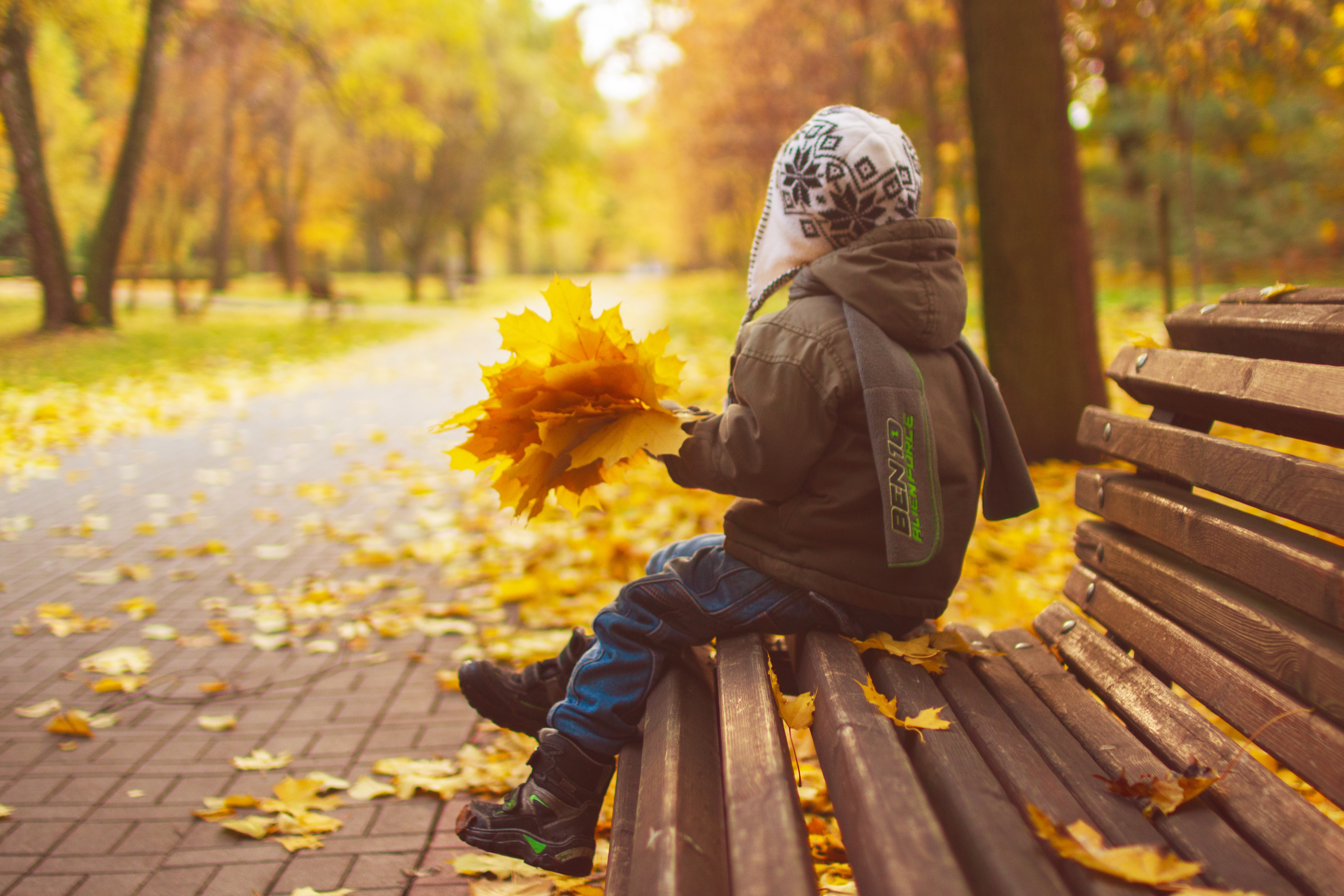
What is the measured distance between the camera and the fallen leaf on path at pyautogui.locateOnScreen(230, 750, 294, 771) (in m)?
2.91

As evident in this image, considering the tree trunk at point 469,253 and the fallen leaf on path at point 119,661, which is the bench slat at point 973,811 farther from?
the tree trunk at point 469,253

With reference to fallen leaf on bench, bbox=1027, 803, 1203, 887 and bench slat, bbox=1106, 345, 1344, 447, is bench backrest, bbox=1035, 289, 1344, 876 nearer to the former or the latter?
bench slat, bbox=1106, 345, 1344, 447

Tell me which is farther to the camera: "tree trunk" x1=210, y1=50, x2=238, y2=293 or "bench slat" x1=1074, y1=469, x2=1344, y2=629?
"tree trunk" x1=210, y1=50, x2=238, y2=293

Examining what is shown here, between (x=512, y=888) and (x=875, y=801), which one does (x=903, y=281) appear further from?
(x=512, y=888)

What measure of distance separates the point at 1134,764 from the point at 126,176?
17.3 metres

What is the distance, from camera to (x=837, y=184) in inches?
84.0

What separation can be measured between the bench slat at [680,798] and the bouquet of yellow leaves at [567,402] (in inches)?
18.6

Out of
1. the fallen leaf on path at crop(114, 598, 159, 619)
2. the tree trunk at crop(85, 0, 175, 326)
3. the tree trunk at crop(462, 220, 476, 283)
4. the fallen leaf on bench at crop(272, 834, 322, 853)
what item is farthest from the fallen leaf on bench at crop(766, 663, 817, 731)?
the tree trunk at crop(462, 220, 476, 283)

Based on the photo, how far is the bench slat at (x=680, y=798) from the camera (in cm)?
139

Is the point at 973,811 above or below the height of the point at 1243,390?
below

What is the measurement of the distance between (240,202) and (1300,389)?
34.8 meters

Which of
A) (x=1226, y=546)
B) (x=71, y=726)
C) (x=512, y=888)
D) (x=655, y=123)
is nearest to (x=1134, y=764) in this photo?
(x=1226, y=546)

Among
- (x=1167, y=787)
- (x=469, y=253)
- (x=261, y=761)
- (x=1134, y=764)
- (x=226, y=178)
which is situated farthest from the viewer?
(x=469, y=253)

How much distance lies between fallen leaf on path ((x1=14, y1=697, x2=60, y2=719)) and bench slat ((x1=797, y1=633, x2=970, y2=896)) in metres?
2.76
